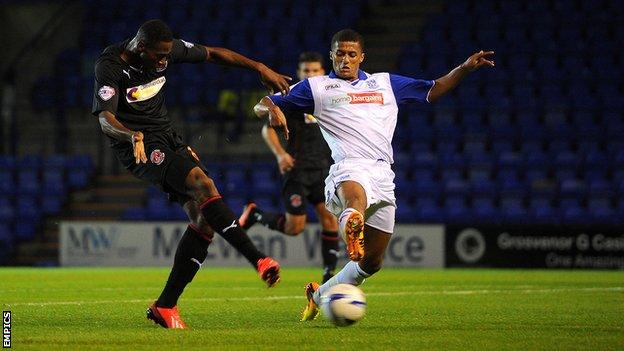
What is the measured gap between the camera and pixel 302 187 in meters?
11.9

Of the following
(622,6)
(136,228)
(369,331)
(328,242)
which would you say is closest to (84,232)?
(136,228)

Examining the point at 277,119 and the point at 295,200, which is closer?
the point at 277,119

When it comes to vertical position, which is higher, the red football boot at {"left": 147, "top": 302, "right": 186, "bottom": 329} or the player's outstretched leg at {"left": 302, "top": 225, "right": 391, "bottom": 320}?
the player's outstretched leg at {"left": 302, "top": 225, "right": 391, "bottom": 320}

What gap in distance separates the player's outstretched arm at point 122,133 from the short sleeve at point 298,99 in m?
1.16

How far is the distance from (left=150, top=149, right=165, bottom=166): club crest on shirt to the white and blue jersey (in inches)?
36.6

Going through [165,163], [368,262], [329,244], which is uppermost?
[165,163]

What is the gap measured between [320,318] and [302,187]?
4.23 metres

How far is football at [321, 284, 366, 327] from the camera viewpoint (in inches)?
258

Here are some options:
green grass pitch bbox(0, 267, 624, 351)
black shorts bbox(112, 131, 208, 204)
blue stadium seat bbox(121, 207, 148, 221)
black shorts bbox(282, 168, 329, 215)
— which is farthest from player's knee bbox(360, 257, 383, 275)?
blue stadium seat bbox(121, 207, 148, 221)

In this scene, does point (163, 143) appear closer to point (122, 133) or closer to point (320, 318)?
point (122, 133)

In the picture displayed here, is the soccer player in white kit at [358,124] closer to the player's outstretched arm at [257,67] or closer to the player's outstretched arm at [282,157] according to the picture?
the player's outstretched arm at [257,67]

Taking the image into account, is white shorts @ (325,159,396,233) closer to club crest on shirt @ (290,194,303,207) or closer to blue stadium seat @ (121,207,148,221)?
club crest on shirt @ (290,194,303,207)

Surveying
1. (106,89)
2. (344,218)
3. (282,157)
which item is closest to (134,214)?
(282,157)

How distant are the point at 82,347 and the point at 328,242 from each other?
5.95 m
